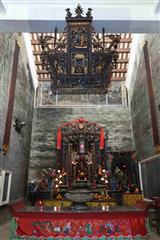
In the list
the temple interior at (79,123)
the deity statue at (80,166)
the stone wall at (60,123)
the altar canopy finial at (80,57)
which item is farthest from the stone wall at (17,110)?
the altar canopy finial at (80,57)

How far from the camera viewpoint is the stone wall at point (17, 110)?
767cm

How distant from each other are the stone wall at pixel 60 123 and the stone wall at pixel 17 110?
53 centimetres

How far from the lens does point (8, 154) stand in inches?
322

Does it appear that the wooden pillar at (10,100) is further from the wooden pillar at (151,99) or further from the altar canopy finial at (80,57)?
the wooden pillar at (151,99)

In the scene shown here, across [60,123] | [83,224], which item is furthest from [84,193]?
[60,123]

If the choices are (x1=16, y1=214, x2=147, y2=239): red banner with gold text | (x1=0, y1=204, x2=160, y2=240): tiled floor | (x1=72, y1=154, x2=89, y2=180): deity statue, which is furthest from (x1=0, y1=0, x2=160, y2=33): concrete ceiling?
(x1=72, y1=154, x2=89, y2=180): deity statue

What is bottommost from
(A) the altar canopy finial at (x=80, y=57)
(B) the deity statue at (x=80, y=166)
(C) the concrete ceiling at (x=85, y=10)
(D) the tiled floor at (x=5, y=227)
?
(D) the tiled floor at (x=5, y=227)

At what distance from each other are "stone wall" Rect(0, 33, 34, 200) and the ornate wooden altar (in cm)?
192

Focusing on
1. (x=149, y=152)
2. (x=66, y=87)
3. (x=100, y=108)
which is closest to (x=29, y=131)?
(x=100, y=108)

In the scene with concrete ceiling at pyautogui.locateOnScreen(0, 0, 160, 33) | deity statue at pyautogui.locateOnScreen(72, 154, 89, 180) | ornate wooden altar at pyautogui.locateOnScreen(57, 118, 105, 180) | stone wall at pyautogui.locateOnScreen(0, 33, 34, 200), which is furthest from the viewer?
ornate wooden altar at pyautogui.locateOnScreen(57, 118, 105, 180)

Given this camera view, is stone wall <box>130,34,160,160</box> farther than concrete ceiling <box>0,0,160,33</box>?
Yes

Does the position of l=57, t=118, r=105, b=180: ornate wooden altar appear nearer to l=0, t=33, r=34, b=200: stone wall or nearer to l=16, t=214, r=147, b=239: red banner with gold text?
l=0, t=33, r=34, b=200: stone wall

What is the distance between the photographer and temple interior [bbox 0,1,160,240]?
123 inches

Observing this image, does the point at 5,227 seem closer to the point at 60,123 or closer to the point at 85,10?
the point at 85,10
